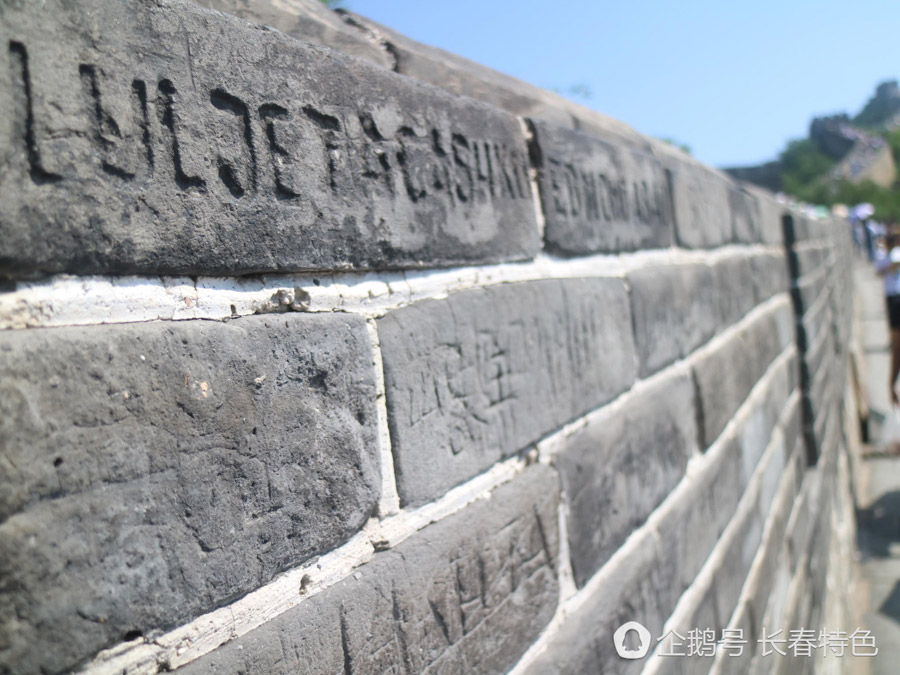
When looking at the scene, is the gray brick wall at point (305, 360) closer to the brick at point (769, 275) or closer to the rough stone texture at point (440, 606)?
the rough stone texture at point (440, 606)

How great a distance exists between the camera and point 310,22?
81 cm

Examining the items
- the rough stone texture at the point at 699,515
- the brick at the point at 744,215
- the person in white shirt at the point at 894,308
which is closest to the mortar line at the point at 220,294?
the rough stone texture at the point at 699,515

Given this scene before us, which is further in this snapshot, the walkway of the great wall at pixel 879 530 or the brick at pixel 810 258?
the walkway of the great wall at pixel 879 530

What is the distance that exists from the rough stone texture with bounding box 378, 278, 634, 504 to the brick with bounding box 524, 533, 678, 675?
295 millimetres

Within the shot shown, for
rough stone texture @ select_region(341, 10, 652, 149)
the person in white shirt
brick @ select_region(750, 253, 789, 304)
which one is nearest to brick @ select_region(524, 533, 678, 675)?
rough stone texture @ select_region(341, 10, 652, 149)

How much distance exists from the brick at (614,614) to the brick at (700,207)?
87 cm

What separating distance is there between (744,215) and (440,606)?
2.36m

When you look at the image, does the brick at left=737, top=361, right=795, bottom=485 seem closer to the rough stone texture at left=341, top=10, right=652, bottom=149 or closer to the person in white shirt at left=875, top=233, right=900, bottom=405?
the rough stone texture at left=341, top=10, right=652, bottom=149

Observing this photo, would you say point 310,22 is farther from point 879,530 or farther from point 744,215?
point 879,530

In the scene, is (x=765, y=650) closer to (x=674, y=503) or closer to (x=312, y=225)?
(x=674, y=503)

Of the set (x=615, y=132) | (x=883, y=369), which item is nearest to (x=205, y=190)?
(x=615, y=132)

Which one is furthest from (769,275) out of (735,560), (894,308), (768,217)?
(894,308)

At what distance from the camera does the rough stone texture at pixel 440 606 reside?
2.16 ft

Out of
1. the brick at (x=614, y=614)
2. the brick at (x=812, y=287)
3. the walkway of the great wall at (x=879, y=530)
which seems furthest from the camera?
the walkway of the great wall at (x=879, y=530)
